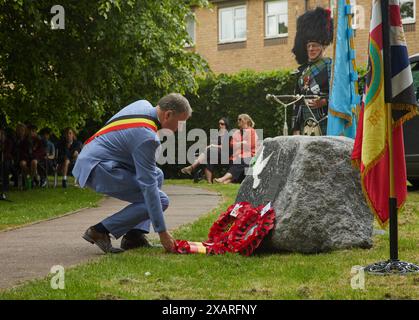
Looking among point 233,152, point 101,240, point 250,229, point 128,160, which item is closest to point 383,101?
point 250,229

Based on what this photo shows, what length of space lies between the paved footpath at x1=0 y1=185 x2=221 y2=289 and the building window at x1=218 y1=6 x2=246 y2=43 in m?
20.8

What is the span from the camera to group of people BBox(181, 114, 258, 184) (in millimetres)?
18938

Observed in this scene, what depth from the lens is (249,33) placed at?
33.5 meters

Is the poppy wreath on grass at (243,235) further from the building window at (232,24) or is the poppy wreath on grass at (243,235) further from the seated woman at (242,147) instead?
the building window at (232,24)

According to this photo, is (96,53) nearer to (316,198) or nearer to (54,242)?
(54,242)

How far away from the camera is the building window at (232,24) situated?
33.8m

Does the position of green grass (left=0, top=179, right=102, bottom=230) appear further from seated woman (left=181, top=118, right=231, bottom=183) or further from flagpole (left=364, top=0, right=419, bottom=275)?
flagpole (left=364, top=0, right=419, bottom=275)

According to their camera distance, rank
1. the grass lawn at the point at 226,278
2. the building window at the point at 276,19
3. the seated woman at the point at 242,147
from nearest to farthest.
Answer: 1. the grass lawn at the point at 226,278
2. the seated woman at the point at 242,147
3. the building window at the point at 276,19

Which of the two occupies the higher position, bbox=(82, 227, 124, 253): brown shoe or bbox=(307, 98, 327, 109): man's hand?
bbox=(307, 98, 327, 109): man's hand

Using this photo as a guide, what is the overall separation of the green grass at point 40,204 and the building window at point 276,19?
16.3 metres

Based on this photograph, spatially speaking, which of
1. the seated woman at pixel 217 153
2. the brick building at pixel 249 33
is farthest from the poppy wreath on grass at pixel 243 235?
the brick building at pixel 249 33

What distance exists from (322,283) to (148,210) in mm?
2027

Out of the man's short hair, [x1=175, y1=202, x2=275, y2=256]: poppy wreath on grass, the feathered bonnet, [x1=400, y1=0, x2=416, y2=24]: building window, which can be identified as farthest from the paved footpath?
[x1=400, y1=0, x2=416, y2=24]: building window

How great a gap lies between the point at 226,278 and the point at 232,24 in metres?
28.9
